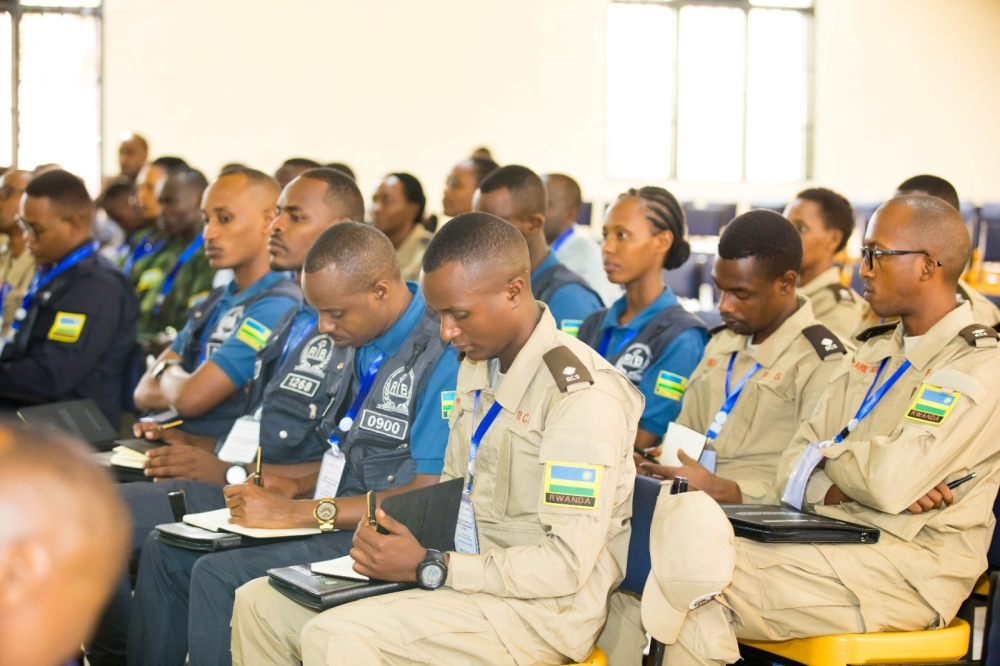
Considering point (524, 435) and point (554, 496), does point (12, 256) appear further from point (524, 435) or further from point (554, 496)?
point (554, 496)

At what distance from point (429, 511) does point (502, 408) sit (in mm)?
277

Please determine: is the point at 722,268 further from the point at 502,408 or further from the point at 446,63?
the point at 446,63

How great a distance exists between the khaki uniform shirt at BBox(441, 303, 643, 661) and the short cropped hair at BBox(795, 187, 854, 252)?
95.6 inches

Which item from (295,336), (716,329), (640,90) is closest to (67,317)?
(295,336)

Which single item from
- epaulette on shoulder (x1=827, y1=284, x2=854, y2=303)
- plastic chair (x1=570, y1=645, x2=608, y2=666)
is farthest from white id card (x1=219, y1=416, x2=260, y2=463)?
epaulette on shoulder (x1=827, y1=284, x2=854, y2=303)

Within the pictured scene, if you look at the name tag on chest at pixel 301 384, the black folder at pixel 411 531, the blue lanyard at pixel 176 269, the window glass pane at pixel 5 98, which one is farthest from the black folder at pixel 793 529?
the window glass pane at pixel 5 98

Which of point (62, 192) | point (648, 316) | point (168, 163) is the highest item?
point (168, 163)

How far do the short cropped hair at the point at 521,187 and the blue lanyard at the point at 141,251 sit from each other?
2.46 m

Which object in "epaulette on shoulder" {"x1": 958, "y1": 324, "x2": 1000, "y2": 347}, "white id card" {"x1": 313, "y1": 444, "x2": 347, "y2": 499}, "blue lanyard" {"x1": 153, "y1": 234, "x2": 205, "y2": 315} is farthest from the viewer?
"blue lanyard" {"x1": 153, "y1": 234, "x2": 205, "y2": 315}

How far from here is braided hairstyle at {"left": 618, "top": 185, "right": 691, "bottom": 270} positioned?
356 centimetres

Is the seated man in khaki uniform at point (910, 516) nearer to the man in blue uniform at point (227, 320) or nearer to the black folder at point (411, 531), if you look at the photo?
the black folder at point (411, 531)

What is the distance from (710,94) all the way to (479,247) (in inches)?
417

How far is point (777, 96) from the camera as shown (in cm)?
1216

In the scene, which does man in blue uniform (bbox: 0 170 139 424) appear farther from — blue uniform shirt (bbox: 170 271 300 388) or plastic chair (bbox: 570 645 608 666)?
plastic chair (bbox: 570 645 608 666)
